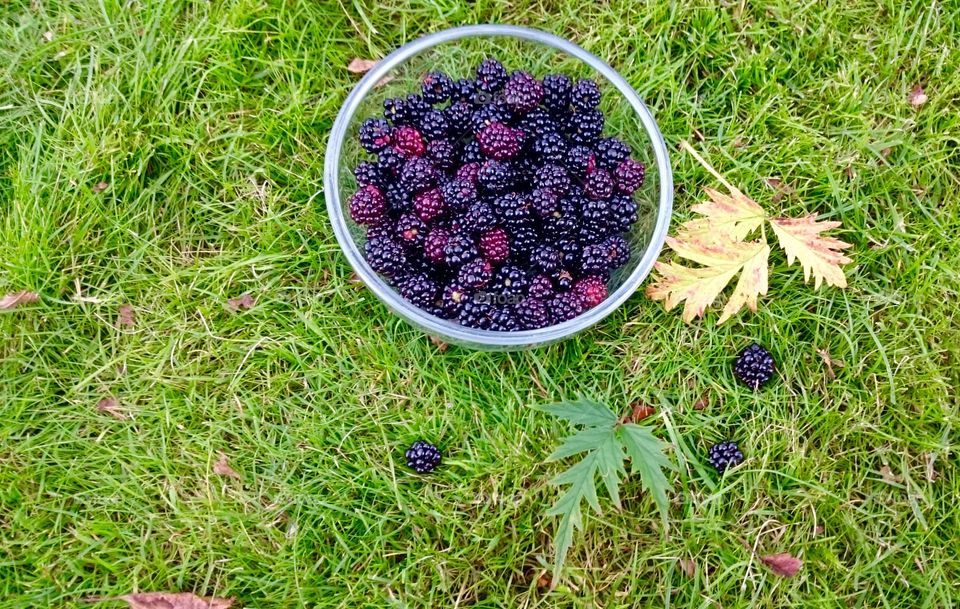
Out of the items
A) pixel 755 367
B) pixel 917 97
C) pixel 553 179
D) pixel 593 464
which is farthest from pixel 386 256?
pixel 917 97

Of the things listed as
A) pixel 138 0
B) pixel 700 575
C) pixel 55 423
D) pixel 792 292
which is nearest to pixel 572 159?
pixel 792 292

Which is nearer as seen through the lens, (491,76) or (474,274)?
(474,274)

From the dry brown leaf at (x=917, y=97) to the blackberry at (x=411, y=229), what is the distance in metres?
1.96

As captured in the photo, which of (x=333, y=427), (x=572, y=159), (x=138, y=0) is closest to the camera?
(x=572, y=159)

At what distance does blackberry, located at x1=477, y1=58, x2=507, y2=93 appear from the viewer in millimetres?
2568

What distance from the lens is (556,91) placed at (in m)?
2.55

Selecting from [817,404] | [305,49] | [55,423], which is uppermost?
[305,49]

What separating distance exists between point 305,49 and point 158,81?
1.78ft

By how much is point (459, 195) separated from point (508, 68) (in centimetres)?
67

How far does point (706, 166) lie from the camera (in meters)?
2.77

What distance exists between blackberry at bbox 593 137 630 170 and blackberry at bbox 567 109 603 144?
Answer: 44 mm

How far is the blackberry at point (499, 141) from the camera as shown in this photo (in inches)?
95.0

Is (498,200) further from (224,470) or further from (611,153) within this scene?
(224,470)

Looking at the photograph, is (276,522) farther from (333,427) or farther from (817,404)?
(817,404)
